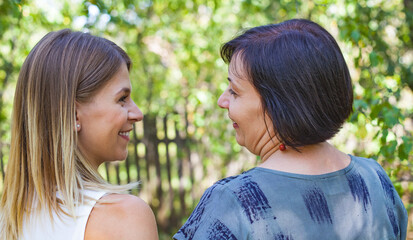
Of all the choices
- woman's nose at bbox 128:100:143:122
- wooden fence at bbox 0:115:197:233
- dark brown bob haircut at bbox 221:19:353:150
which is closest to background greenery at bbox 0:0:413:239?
wooden fence at bbox 0:115:197:233

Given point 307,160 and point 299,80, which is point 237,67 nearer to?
point 299,80

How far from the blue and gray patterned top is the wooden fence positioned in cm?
511

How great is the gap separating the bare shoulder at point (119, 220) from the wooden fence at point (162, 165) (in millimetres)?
4901

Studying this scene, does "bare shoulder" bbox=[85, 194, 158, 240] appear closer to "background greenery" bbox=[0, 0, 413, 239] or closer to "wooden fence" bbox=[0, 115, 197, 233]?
"background greenery" bbox=[0, 0, 413, 239]

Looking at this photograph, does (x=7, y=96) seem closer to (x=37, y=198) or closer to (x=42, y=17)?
(x=42, y=17)

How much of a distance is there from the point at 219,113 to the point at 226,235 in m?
5.00

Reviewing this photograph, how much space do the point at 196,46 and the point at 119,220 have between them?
5.18 metres

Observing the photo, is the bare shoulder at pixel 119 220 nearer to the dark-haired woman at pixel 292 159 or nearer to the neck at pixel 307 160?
the dark-haired woman at pixel 292 159

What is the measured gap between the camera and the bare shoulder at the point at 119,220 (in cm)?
154

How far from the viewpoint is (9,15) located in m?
5.22

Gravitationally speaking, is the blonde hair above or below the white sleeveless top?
above

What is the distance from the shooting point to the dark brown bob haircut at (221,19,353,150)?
1.41 m

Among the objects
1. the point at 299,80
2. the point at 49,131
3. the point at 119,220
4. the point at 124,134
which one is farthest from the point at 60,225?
the point at 299,80

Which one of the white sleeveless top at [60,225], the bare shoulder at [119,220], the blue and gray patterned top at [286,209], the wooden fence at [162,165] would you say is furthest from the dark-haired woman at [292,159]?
the wooden fence at [162,165]
